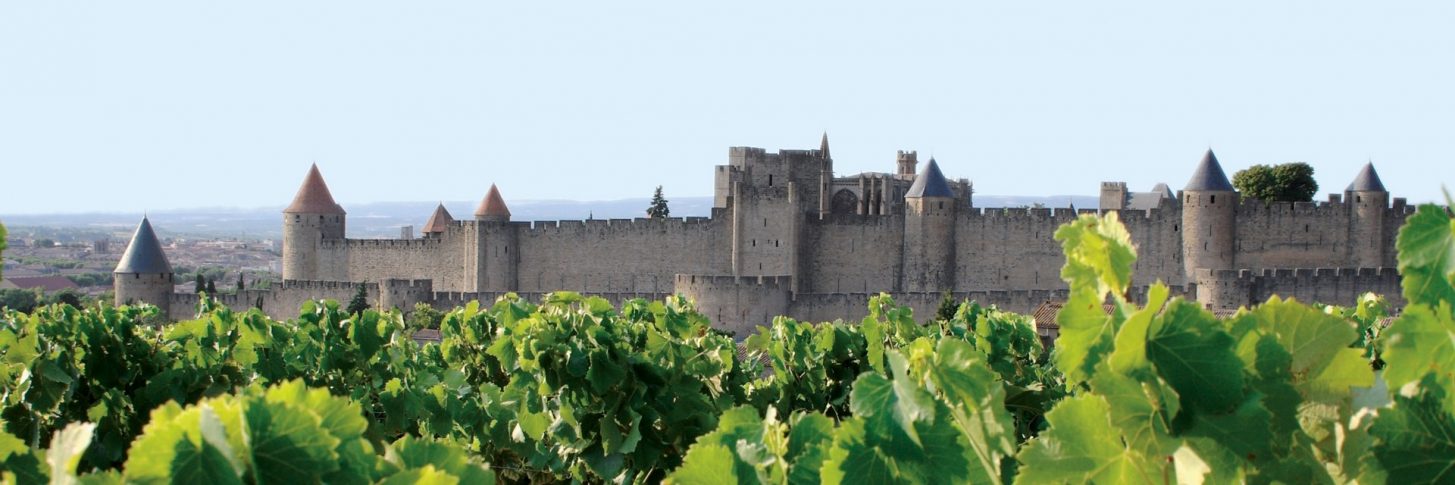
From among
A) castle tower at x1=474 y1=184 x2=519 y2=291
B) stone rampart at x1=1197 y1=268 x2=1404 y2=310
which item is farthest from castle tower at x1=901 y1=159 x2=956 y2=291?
castle tower at x1=474 y1=184 x2=519 y2=291

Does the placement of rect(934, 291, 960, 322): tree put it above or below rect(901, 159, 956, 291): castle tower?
below

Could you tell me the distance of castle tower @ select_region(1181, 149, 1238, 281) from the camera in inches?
1273

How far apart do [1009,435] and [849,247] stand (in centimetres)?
3132


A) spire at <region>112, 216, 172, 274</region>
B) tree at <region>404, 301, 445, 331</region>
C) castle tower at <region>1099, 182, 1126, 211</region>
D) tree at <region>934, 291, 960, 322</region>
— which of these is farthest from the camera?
castle tower at <region>1099, 182, 1126, 211</region>

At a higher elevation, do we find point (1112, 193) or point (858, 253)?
point (1112, 193)

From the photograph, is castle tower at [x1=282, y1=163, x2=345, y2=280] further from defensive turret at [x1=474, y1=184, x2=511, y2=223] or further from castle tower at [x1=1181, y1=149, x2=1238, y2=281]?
castle tower at [x1=1181, y1=149, x2=1238, y2=281]

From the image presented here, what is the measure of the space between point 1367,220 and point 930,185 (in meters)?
9.06

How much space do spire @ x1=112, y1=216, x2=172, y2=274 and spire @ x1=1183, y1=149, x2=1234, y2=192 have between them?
22626 mm

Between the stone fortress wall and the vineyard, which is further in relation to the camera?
the stone fortress wall

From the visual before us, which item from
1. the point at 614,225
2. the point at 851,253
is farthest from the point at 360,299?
the point at 851,253

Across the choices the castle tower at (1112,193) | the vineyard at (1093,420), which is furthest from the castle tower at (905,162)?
the vineyard at (1093,420)

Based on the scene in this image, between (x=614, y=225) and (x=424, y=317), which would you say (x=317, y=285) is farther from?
(x=424, y=317)

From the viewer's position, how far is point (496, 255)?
3578 cm

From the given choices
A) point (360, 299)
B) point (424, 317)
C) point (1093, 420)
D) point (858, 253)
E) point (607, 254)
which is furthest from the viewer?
point (607, 254)
